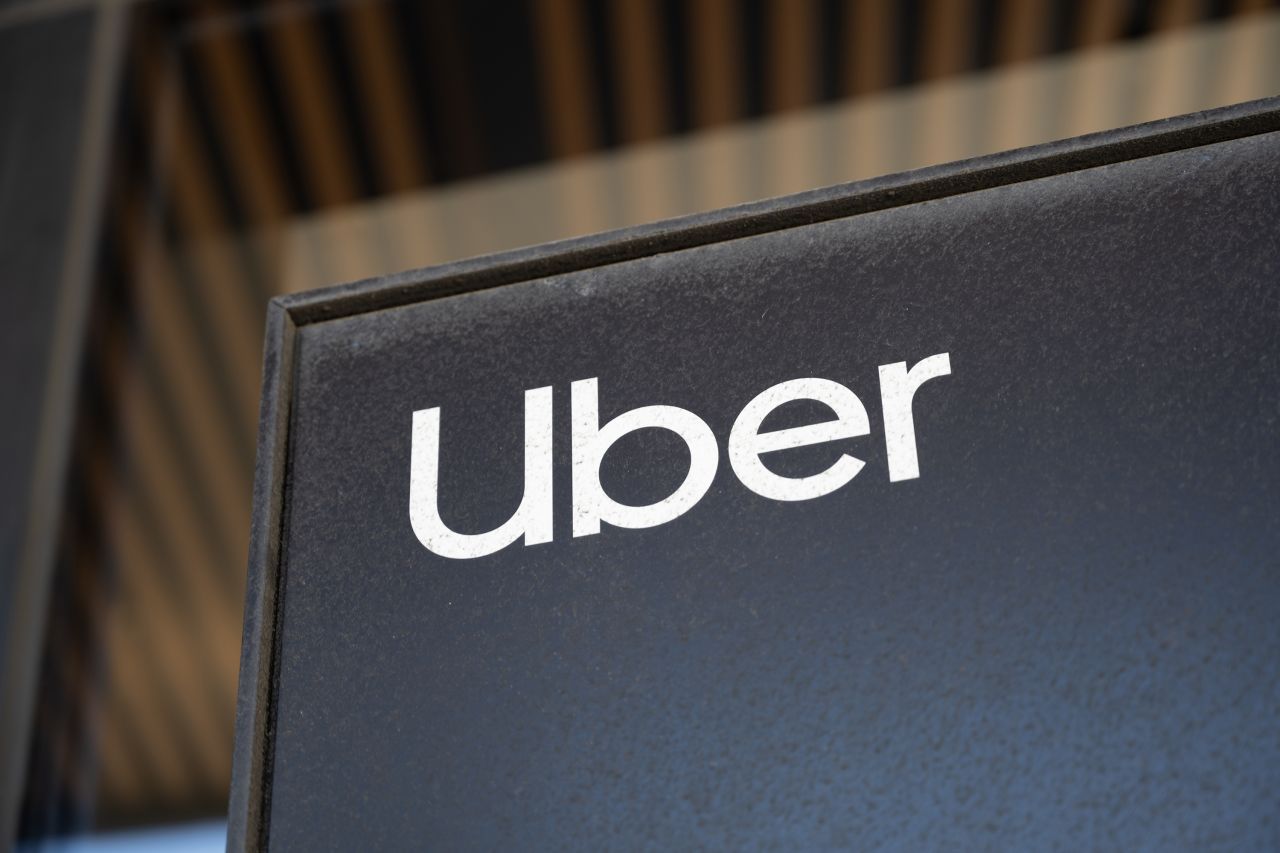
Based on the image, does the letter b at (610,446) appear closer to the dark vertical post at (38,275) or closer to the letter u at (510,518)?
the letter u at (510,518)

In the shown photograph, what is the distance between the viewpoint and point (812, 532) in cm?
60

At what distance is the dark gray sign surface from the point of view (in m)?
0.54

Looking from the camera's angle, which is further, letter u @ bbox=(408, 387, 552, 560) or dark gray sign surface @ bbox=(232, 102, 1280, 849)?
letter u @ bbox=(408, 387, 552, 560)

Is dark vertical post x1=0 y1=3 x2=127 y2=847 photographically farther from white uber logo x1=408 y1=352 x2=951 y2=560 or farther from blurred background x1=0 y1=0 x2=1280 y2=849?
white uber logo x1=408 y1=352 x2=951 y2=560

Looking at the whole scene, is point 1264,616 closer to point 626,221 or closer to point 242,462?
point 626,221

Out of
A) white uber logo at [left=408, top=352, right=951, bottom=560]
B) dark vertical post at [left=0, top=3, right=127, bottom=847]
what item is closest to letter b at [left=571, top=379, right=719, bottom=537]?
white uber logo at [left=408, top=352, right=951, bottom=560]

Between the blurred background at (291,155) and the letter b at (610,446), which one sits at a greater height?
the blurred background at (291,155)

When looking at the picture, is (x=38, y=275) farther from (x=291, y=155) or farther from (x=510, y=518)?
(x=510, y=518)

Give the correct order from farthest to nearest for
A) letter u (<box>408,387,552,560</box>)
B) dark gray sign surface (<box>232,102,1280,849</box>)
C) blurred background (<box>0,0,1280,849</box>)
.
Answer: blurred background (<box>0,0,1280,849</box>)
letter u (<box>408,387,552,560</box>)
dark gray sign surface (<box>232,102,1280,849</box>)

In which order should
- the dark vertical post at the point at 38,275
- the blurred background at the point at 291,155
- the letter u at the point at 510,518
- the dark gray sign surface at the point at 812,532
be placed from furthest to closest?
the blurred background at the point at 291,155 < the dark vertical post at the point at 38,275 < the letter u at the point at 510,518 < the dark gray sign surface at the point at 812,532

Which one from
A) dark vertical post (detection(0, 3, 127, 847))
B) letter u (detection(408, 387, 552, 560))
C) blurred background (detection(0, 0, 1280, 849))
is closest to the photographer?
letter u (detection(408, 387, 552, 560))

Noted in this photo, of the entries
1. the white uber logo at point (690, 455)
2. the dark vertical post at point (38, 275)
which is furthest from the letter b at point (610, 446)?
the dark vertical post at point (38, 275)

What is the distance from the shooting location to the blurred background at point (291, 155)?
6.38 feet

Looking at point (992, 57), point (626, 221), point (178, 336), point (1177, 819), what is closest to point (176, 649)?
point (178, 336)
